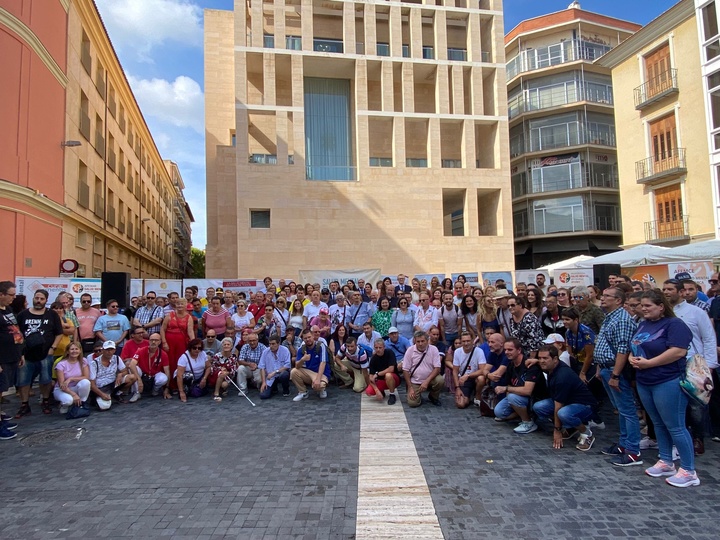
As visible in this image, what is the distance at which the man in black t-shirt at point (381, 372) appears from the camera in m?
7.03

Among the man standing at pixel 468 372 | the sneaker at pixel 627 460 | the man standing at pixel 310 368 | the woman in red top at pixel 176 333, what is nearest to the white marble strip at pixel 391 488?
the man standing at pixel 468 372

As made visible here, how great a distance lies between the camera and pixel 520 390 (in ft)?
17.9

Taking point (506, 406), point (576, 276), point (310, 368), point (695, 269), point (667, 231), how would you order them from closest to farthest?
point (506, 406) < point (310, 368) < point (695, 269) < point (576, 276) < point (667, 231)

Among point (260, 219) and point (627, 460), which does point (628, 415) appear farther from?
point (260, 219)

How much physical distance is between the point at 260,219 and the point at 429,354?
17.2 m

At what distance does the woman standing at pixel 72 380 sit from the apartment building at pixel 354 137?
14875 mm

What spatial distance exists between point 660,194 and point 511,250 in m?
8.70

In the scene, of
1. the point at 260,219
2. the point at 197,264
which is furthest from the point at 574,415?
the point at 197,264

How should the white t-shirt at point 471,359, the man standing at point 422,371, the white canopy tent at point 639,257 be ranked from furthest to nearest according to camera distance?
1. the white canopy tent at point 639,257
2. the man standing at point 422,371
3. the white t-shirt at point 471,359

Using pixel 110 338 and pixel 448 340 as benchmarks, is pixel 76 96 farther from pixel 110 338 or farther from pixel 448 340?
pixel 448 340

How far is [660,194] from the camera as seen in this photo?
23.8 metres

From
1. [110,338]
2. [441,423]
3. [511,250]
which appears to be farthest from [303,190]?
[441,423]

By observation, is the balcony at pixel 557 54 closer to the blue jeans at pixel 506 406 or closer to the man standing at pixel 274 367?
the man standing at pixel 274 367

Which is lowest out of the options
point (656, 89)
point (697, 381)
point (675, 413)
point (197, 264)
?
point (675, 413)
